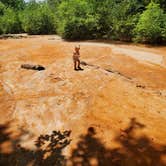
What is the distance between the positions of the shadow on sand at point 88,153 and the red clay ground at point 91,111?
0.7 inches

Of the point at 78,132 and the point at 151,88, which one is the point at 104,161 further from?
the point at 151,88

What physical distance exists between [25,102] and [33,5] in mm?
26274

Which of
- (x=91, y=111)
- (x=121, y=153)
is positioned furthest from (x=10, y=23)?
(x=121, y=153)

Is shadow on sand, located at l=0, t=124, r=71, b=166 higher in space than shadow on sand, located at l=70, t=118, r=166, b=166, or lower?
lower

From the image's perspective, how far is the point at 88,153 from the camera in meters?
4.24

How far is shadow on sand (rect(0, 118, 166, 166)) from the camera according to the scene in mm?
4035

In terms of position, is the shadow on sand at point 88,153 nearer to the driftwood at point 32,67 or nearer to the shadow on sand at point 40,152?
the shadow on sand at point 40,152

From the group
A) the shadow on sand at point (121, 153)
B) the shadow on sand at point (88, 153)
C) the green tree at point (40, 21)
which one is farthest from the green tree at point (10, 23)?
the shadow on sand at point (121, 153)

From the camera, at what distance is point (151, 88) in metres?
8.02

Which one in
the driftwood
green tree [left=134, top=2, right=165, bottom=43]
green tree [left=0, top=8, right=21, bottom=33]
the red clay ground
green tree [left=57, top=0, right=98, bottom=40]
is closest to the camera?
the red clay ground

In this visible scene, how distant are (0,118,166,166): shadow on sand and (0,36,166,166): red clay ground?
0.7 inches

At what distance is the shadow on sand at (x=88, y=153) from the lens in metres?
4.04

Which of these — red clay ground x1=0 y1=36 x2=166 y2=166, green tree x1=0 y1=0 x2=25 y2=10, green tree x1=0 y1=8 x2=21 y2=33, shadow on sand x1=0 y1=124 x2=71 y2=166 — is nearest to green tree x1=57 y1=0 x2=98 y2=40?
red clay ground x1=0 y1=36 x2=166 y2=166

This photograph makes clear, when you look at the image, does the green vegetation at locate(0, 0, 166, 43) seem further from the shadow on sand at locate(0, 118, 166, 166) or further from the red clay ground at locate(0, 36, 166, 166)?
the shadow on sand at locate(0, 118, 166, 166)
